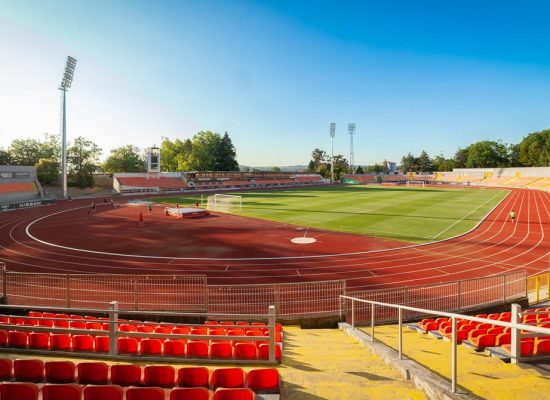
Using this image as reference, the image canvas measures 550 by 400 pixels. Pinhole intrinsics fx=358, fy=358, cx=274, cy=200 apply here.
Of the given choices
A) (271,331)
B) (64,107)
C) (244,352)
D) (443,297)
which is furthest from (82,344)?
(64,107)

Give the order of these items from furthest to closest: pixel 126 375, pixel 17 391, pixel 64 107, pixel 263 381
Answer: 1. pixel 64 107
2. pixel 126 375
3. pixel 263 381
4. pixel 17 391

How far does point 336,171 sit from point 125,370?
138932mm

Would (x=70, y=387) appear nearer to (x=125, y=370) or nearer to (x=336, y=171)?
(x=125, y=370)

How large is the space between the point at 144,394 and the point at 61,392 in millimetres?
1070

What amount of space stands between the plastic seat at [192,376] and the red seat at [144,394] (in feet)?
2.83

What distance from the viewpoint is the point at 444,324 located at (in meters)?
10.5

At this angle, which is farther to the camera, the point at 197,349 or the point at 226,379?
the point at 197,349

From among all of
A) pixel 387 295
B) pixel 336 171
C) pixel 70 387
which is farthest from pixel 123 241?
pixel 336 171

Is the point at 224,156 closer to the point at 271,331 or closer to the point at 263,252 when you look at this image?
the point at 263,252

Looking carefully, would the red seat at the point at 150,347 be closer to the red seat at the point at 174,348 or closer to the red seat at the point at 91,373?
the red seat at the point at 174,348

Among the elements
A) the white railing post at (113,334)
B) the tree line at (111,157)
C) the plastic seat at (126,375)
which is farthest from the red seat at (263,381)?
the tree line at (111,157)

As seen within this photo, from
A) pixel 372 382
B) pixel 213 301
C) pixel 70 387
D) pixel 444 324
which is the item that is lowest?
pixel 213 301

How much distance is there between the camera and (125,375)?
5.45m

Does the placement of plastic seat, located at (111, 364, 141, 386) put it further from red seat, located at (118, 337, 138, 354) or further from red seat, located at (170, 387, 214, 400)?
red seat, located at (118, 337, 138, 354)
